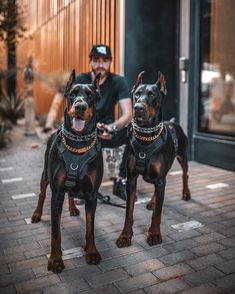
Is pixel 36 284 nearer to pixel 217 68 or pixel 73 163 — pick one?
pixel 73 163

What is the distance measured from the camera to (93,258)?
9.53 feet

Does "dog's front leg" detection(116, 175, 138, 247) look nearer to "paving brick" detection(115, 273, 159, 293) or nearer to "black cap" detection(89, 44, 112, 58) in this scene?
"paving brick" detection(115, 273, 159, 293)

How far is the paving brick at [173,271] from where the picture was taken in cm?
270

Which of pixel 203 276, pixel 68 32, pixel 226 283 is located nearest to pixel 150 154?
pixel 203 276

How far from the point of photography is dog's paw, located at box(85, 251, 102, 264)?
290 cm

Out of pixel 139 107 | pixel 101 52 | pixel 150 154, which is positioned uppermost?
pixel 101 52

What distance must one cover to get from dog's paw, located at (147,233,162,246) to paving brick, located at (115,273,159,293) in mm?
557

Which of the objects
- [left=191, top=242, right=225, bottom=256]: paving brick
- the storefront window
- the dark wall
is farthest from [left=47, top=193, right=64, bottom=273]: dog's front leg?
the dark wall

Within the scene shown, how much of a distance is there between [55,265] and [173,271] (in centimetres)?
92

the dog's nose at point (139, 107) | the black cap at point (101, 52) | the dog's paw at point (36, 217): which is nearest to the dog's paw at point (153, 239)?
the dog's nose at point (139, 107)

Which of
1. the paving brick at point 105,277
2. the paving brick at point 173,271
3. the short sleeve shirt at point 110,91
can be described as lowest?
the paving brick at point 105,277

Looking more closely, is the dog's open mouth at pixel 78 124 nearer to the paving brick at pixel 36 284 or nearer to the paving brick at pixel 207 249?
the paving brick at pixel 36 284

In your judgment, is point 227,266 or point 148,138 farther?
point 148,138

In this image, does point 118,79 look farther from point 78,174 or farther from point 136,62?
point 136,62
